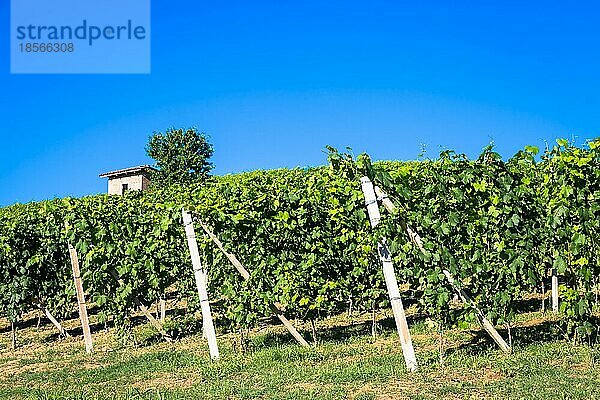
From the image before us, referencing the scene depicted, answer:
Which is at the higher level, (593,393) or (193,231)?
(193,231)

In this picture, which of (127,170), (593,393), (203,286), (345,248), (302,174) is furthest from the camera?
(127,170)

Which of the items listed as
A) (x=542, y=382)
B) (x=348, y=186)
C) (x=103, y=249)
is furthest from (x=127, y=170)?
A: (x=542, y=382)

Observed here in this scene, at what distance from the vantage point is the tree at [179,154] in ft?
116

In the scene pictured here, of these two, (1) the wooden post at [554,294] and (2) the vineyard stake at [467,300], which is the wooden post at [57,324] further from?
(1) the wooden post at [554,294]

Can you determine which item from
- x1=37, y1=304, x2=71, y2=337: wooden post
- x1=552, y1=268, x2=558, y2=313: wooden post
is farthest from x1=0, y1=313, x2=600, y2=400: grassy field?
A: x1=37, y1=304, x2=71, y2=337: wooden post

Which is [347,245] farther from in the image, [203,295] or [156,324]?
[156,324]

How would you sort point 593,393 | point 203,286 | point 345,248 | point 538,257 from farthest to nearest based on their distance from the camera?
1. point 345,248
2. point 203,286
3. point 538,257
4. point 593,393

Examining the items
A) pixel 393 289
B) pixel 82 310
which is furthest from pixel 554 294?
pixel 82 310

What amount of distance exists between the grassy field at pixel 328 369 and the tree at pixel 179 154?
85.4ft

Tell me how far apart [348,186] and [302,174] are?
8548mm

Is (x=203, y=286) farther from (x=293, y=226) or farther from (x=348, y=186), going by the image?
(x=348, y=186)

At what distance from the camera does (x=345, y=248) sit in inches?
325

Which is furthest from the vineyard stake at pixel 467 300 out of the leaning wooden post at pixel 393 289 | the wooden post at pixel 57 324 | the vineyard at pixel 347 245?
the wooden post at pixel 57 324

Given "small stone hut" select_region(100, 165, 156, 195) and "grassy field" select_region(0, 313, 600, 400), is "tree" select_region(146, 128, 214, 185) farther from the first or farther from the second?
"grassy field" select_region(0, 313, 600, 400)
